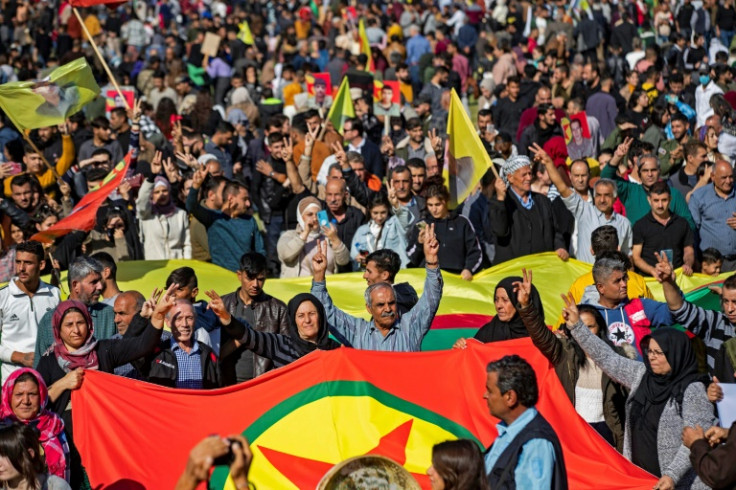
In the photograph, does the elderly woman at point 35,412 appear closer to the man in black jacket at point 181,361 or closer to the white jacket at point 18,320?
the man in black jacket at point 181,361

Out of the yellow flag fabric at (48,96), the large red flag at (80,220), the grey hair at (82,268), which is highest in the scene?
the yellow flag fabric at (48,96)

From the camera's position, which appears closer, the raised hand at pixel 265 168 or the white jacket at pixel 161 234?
the white jacket at pixel 161 234

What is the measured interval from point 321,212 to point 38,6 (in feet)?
64.8

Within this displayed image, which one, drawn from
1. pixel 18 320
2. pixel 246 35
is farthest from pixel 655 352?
pixel 246 35

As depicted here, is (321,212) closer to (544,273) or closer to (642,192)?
(544,273)

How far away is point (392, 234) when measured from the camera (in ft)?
39.2

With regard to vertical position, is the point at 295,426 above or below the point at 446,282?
below

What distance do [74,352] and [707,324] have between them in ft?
15.4

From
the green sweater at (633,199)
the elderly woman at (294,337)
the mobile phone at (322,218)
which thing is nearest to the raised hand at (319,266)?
the elderly woman at (294,337)

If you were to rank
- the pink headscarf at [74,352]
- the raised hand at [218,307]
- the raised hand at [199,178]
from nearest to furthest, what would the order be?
the pink headscarf at [74,352]
the raised hand at [218,307]
the raised hand at [199,178]

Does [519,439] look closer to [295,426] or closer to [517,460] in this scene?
[517,460]

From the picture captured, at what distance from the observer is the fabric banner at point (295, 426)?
8.01 meters

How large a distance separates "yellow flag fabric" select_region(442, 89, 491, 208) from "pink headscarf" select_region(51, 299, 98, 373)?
4.92 meters

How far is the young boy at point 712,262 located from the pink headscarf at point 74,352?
6067 millimetres
